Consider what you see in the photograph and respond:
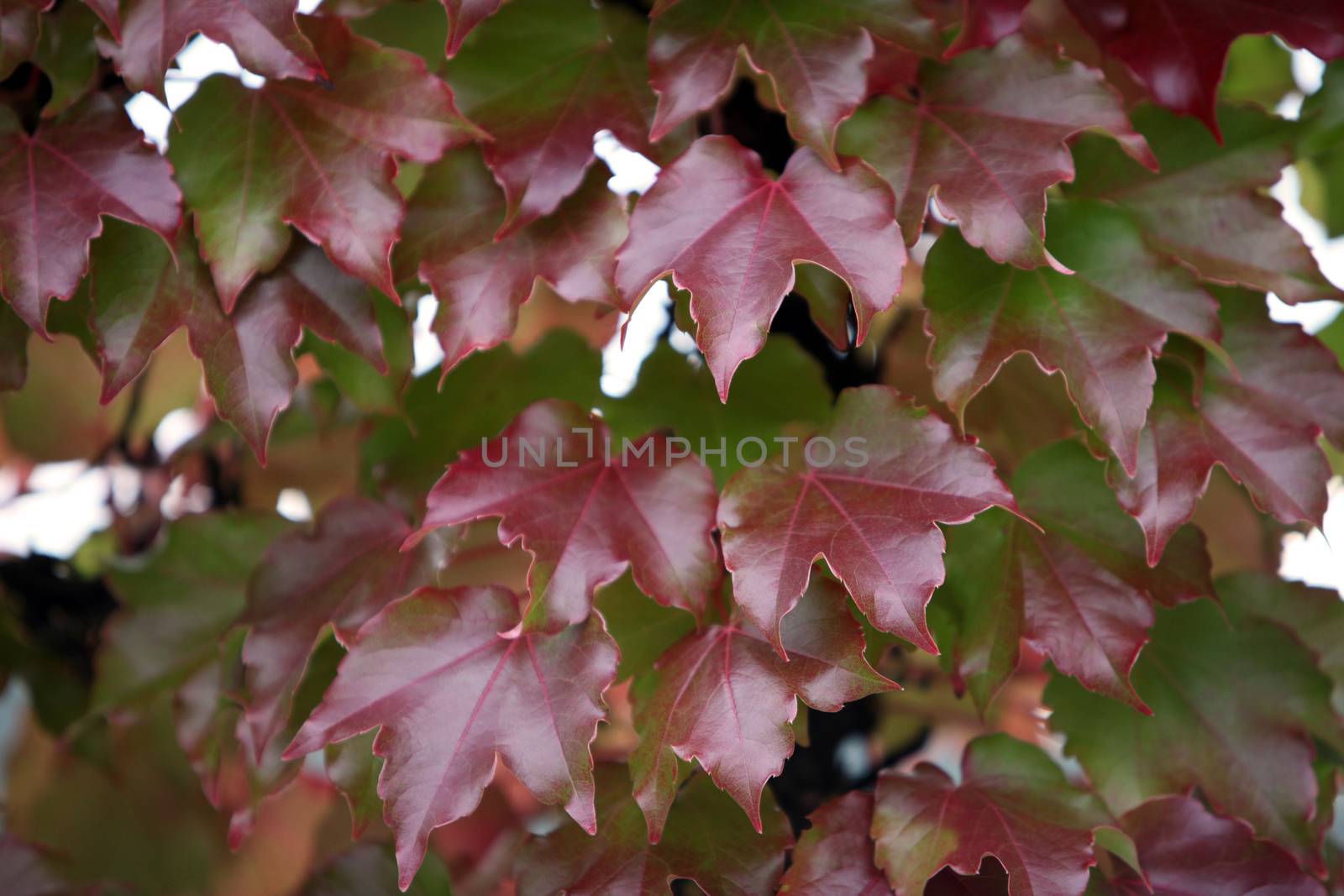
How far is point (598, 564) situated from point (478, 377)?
203mm

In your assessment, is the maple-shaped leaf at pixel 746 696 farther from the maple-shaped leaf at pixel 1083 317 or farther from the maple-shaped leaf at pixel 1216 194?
the maple-shaped leaf at pixel 1216 194

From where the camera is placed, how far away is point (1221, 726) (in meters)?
0.59

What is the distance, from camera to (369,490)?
680 millimetres

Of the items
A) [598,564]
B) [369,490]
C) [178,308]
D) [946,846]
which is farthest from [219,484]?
[946,846]

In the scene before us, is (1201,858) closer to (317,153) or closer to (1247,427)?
(1247,427)

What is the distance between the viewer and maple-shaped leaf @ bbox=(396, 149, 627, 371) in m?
0.53

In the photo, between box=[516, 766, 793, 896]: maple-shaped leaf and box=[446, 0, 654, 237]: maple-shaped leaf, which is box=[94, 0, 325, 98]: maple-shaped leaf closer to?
box=[446, 0, 654, 237]: maple-shaped leaf

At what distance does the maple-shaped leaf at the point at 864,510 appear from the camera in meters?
0.45

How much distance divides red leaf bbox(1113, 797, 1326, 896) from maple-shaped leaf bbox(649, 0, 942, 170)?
1.28ft

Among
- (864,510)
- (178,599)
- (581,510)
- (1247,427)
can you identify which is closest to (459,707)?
(581,510)

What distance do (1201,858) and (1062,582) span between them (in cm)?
17

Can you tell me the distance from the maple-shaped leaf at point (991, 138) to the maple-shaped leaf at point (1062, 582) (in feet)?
0.47

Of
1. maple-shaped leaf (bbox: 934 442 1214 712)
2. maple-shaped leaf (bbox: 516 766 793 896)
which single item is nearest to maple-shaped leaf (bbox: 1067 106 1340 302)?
maple-shaped leaf (bbox: 934 442 1214 712)

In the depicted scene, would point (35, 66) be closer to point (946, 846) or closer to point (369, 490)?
point (369, 490)
